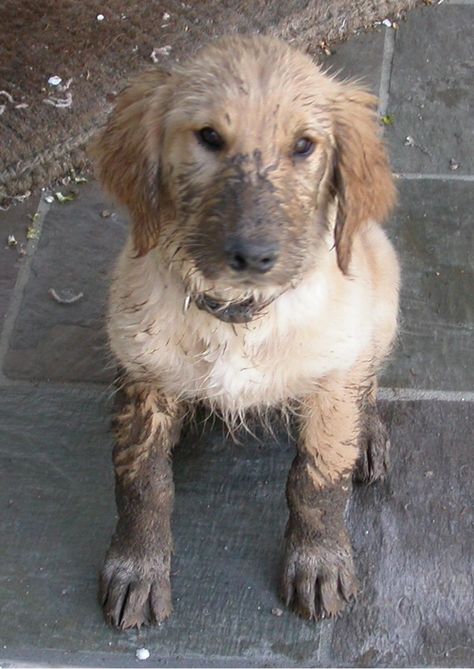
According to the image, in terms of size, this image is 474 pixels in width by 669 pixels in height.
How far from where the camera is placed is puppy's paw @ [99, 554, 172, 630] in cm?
313

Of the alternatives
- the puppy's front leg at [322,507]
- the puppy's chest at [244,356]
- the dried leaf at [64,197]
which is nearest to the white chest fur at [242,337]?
the puppy's chest at [244,356]

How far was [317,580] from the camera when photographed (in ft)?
10.4

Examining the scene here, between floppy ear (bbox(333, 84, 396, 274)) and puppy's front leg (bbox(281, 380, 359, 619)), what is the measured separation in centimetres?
46

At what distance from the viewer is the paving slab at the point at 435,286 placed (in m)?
3.78

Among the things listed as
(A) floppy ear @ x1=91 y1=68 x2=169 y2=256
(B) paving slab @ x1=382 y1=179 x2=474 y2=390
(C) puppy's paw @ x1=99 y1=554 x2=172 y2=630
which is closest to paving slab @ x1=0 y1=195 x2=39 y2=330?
(C) puppy's paw @ x1=99 y1=554 x2=172 y2=630

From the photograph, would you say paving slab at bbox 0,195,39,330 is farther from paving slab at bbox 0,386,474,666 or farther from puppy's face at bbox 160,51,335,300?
puppy's face at bbox 160,51,335,300

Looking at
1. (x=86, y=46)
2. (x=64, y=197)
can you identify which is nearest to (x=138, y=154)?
(x=64, y=197)

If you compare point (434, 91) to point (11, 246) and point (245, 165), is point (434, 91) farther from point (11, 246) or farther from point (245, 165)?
point (245, 165)

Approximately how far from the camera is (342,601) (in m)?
3.16

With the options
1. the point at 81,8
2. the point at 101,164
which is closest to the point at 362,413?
the point at 101,164

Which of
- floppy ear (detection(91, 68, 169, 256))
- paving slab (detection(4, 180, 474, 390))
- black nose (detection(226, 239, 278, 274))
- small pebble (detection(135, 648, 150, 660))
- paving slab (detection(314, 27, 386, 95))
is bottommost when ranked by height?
small pebble (detection(135, 648, 150, 660))

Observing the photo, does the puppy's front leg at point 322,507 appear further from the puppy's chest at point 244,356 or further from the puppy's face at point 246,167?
the puppy's face at point 246,167

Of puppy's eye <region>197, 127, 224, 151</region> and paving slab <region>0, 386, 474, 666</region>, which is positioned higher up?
puppy's eye <region>197, 127, 224, 151</region>

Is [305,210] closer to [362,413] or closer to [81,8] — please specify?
[362,413]
